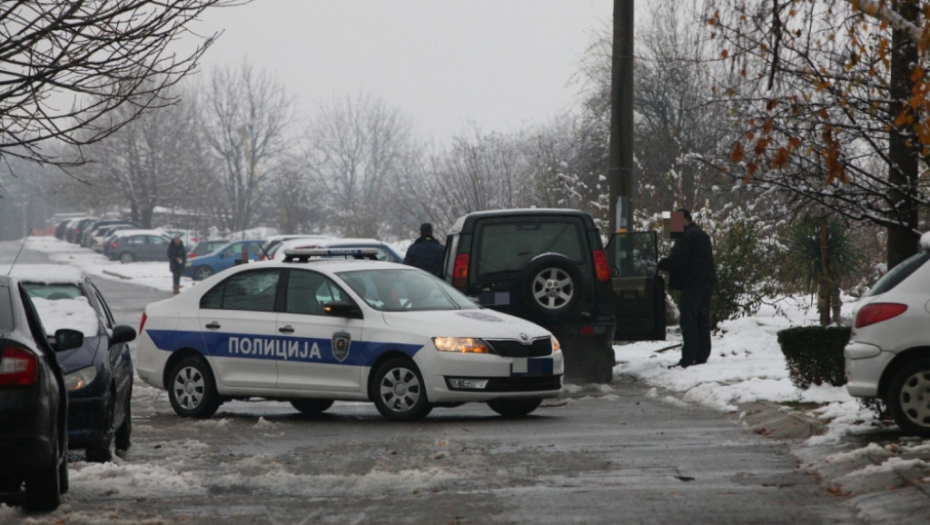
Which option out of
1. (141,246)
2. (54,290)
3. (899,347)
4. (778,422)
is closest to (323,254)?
(54,290)

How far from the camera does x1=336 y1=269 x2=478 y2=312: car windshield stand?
41.1 ft

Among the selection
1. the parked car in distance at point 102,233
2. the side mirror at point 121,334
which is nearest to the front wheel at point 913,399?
the side mirror at point 121,334

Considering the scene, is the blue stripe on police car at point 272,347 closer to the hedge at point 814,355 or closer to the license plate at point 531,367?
the license plate at point 531,367

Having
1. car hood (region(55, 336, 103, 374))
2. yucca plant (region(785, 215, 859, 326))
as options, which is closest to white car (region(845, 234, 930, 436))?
car hood (region(55, 336, 103, 374))

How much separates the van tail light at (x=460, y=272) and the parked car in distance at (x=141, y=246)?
→ 52877mm

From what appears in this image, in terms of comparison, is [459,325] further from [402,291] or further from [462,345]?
[402,291]

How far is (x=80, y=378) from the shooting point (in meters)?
9.34

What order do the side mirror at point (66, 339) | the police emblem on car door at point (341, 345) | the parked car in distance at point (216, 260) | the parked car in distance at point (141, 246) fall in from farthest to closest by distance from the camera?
the parked car in distance at point (141, 246) < the parked car in distance at point (216, 260) < the police emblem on car door at point (341, 345) < the side mirror at point (66, 339)

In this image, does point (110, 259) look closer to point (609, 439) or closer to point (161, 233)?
point (161, 233)

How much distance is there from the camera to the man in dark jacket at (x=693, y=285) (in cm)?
1578

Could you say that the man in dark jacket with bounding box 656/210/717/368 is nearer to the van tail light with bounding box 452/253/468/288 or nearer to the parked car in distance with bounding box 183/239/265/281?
the van tail light with bounding box 452/253/468/288

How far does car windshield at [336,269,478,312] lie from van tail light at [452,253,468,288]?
1596 mm

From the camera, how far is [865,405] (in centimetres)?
1019

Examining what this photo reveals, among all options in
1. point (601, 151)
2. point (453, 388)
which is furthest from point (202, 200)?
point (453, 388)
